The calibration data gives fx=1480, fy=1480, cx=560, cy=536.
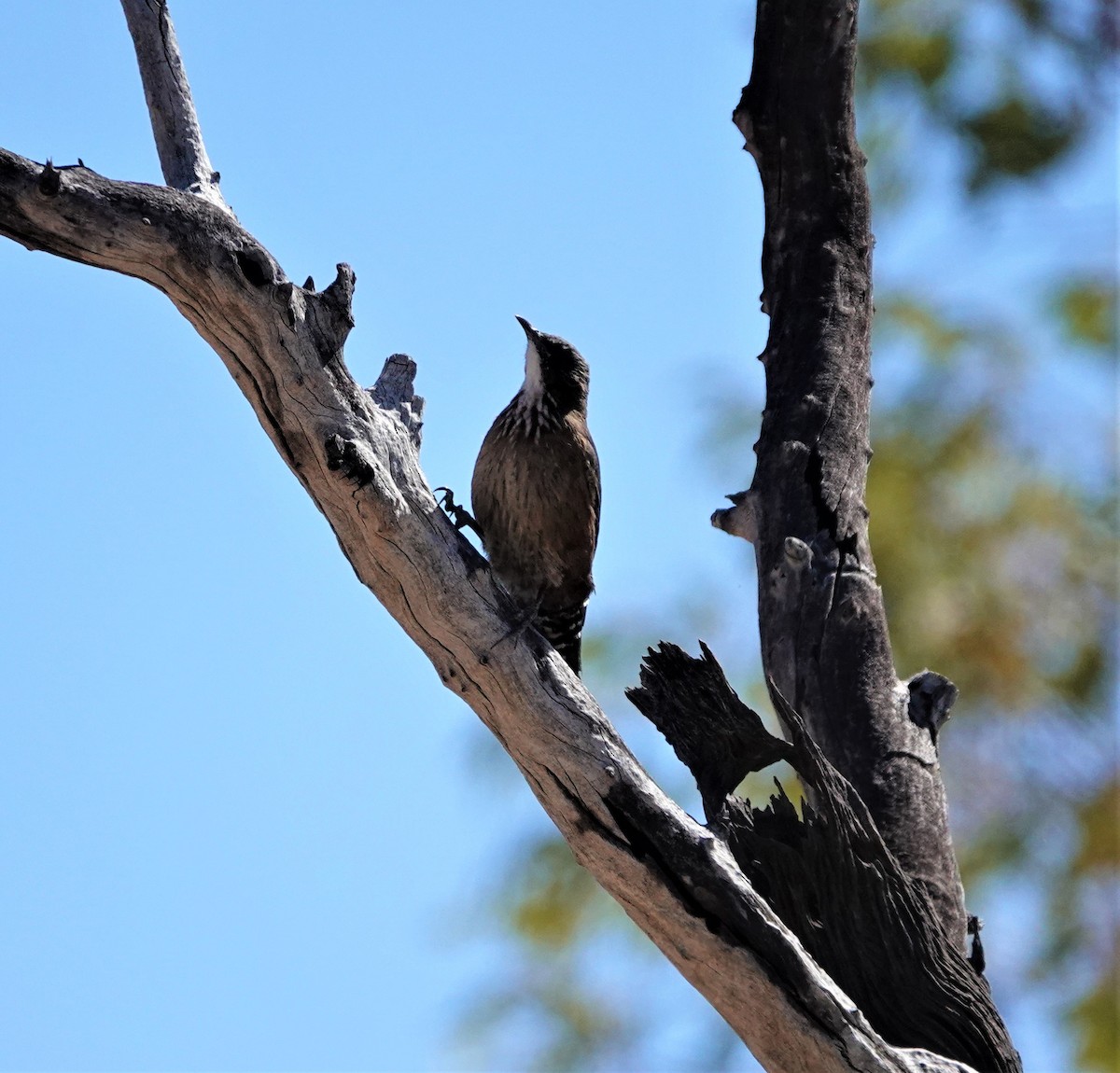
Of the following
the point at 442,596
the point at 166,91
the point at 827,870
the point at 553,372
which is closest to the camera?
the point at 442,596

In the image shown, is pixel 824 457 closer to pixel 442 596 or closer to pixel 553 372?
pixel 553 372

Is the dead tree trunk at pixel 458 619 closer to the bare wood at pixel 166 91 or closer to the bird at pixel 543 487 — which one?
the bare wood at pixel 166 91

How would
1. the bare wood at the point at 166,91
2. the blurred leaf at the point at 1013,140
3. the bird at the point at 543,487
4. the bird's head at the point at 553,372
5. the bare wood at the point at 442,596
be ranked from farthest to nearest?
the blurred leaf at the point at 1013,140 → the bird's head at the point at 553,372 → the bird at the point at 543,487 → the bare wood at the point at 166,91 → the bare wood at the point at 442,596

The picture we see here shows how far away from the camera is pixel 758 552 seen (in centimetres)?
446

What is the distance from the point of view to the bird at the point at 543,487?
4820mm

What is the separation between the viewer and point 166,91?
358cm

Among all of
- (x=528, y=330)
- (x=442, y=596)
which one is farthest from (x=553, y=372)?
(x=442, y=596)

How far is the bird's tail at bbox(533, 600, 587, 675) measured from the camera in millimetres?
5137

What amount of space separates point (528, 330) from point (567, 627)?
105 centimetres

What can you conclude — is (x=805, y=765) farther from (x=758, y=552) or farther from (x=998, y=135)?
(x=998, y=135)

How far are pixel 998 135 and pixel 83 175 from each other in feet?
21.3

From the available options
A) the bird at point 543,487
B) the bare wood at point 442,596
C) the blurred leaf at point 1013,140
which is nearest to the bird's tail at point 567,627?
the bird at point 543,487

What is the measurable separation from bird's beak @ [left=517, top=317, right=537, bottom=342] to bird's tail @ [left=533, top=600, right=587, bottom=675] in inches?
36.6

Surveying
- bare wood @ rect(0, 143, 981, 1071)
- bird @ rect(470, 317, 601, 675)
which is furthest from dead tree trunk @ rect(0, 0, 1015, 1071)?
bird @ rect(470, 317, 601, 675)
